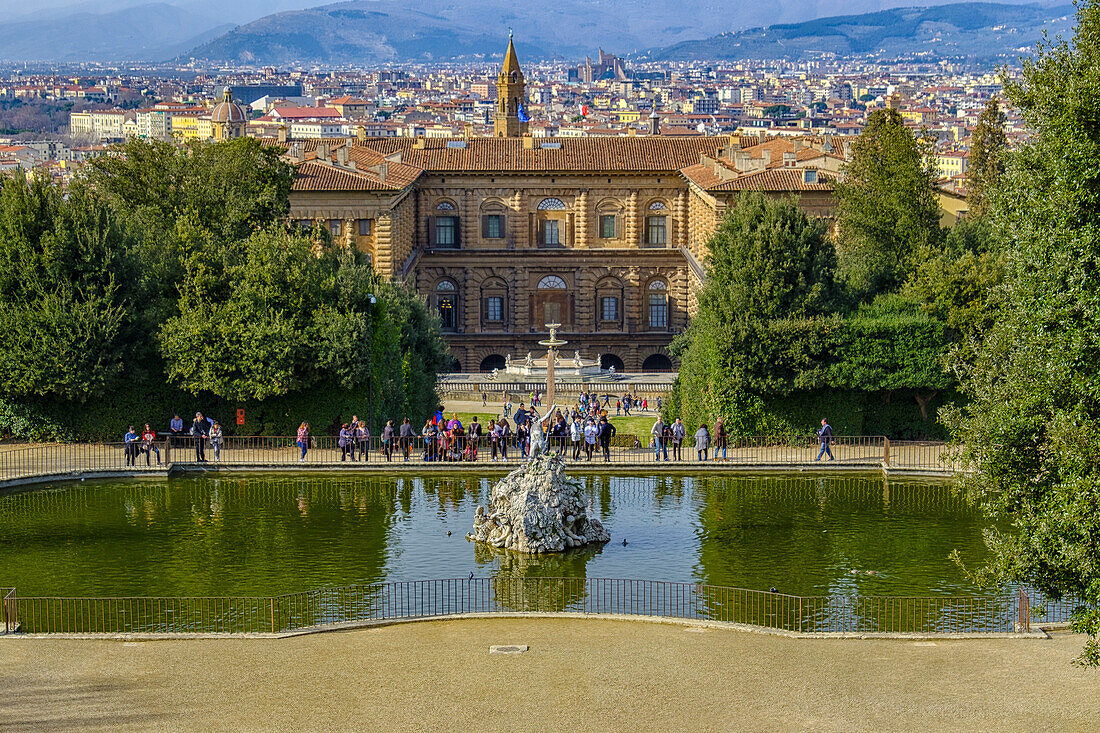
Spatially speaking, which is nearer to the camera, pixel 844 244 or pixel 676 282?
pixel 844 244

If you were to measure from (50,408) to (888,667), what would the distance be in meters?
25.7

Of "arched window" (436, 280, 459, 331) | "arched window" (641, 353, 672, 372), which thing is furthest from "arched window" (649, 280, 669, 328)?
"arched window" (436, 280, 459, 331)

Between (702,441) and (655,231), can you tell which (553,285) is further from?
(702,441)

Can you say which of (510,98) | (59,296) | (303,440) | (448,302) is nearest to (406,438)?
(303,440)

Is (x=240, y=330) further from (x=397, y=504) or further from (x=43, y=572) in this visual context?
(x=43, y=572)

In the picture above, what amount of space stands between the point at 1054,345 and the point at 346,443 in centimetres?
2211

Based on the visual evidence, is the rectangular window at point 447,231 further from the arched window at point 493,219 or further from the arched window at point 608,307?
the arched window at point 608,307

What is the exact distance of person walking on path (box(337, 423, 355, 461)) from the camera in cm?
4012

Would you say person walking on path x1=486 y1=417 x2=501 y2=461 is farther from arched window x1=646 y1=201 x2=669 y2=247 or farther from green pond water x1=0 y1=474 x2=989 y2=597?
arched window x1=646 y1=201 x2=669 y2=247

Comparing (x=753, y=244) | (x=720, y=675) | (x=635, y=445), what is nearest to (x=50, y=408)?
(x=635, y=445)

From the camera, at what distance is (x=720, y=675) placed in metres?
23.0

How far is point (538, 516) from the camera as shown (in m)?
32.1

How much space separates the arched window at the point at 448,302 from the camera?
83.1 meters

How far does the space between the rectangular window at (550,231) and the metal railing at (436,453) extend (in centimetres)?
4151
